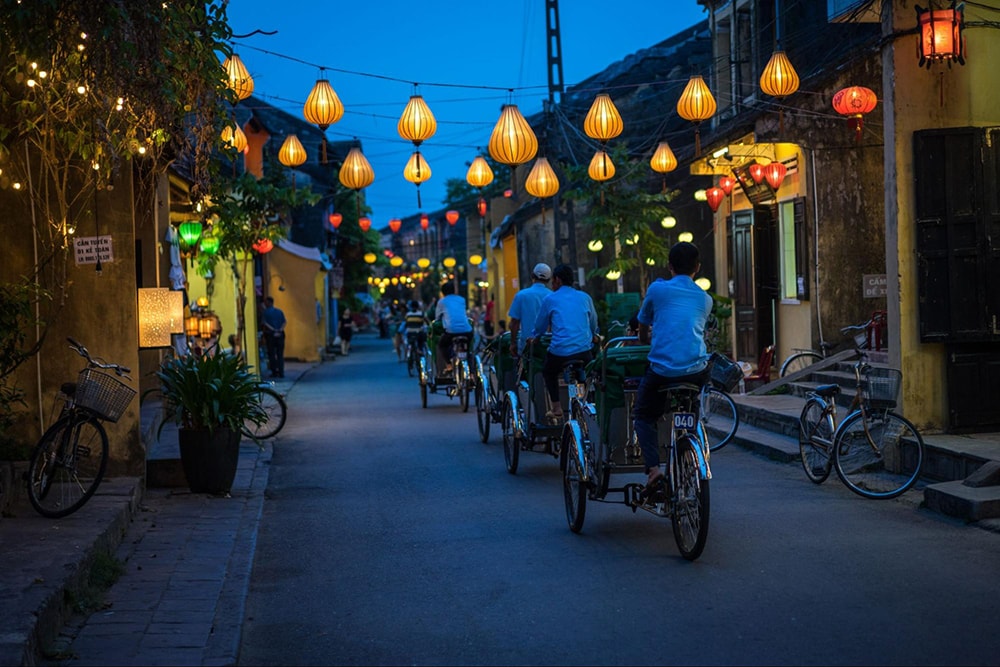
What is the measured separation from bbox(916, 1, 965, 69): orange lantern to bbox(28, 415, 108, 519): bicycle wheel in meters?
7.71

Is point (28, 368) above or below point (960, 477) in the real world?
above

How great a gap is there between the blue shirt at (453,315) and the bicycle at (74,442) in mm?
9399

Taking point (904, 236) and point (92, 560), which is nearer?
point (92, 560)

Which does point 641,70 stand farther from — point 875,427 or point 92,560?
point 92,560

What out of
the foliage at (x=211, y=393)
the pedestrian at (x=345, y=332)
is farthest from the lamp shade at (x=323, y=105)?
the pedestrian at (x=345, y=332)

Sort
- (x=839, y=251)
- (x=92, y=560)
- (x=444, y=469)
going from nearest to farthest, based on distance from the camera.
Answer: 1. (x=92, y=560)
2. (x=444, y=469)
3. (x=839, y=251)

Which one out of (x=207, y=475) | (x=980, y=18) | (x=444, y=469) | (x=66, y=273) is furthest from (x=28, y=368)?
(x=980, y=18)

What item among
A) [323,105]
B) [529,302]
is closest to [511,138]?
[323,105]

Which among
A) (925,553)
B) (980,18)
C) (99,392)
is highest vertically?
(980,18)

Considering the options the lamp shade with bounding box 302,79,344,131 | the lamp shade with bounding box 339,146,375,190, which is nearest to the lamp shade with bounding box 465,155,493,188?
the lamp shade with bounding box 339,146,375,190

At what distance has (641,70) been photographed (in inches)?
1266

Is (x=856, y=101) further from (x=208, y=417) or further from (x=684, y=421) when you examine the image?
(x=208, y=417)

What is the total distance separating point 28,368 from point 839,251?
11.5 metres

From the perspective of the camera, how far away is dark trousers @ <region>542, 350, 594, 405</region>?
35.0 feet
